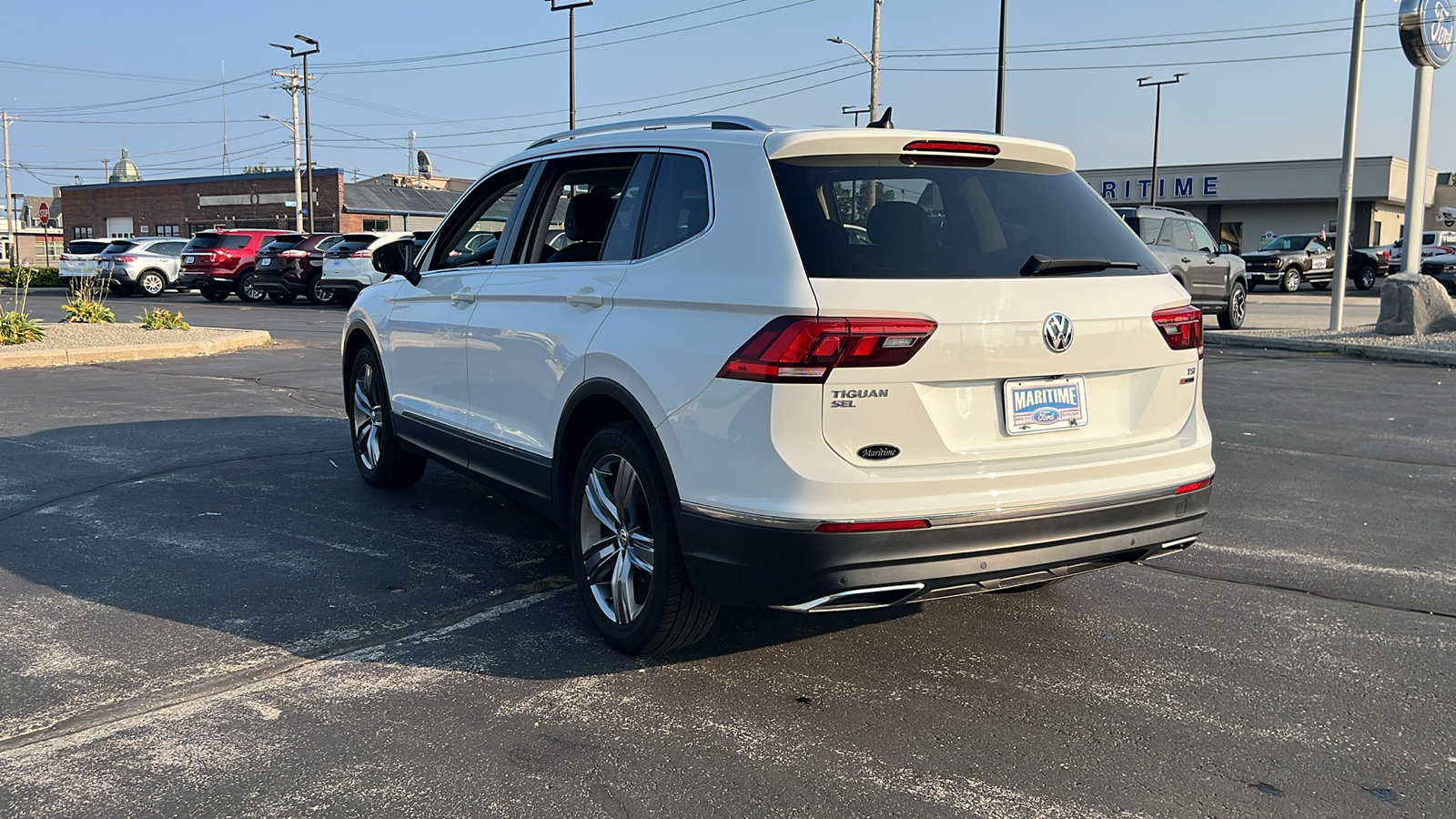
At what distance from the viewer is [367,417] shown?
7.14m

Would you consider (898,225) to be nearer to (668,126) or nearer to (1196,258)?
(668,126)

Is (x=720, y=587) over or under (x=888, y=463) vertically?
under

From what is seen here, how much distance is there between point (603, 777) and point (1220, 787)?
173 cm

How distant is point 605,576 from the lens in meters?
4.46

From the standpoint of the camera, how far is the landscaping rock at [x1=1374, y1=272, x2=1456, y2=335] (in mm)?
17312

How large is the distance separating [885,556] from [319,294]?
27.9 m

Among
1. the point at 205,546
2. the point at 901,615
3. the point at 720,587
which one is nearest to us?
the point at 720,587

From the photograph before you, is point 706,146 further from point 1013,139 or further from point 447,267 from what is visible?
point 447,267

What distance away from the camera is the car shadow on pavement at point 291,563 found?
14.8ft

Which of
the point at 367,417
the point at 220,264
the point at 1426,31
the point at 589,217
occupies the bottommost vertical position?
the point at 367,417

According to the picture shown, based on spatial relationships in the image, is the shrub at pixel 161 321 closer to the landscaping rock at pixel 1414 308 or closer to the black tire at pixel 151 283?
the landscaping rock at pixel 1414 308

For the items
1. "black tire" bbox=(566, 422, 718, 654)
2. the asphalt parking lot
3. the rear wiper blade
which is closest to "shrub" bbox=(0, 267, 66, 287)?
the asphalt parking lot

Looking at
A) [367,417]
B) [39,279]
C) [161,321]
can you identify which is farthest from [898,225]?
[39,279]

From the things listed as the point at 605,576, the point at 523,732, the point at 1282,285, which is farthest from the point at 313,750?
the point at 1282,285
